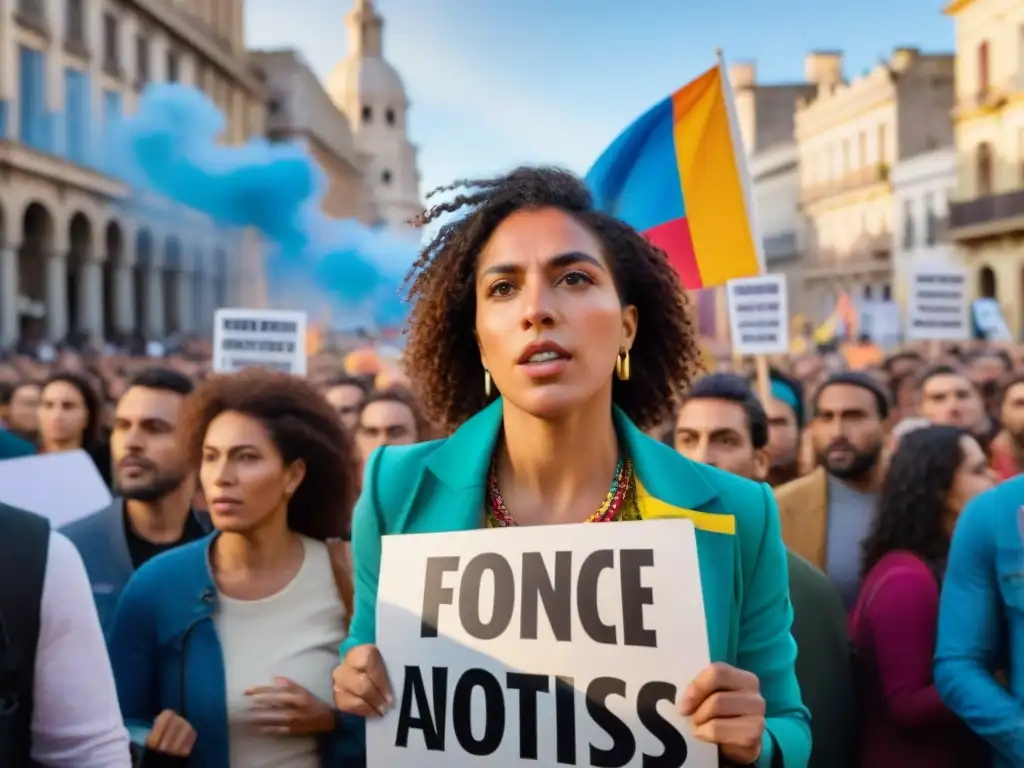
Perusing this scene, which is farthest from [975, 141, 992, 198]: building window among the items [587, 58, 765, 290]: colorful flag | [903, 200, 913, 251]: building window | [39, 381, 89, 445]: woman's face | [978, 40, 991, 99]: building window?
[39, 381, 89, 445]: woman's face

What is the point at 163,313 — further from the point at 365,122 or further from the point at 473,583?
the point at 365,122

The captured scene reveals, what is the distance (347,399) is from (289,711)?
14.4ft

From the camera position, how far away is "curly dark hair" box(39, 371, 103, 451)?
6.50 meters

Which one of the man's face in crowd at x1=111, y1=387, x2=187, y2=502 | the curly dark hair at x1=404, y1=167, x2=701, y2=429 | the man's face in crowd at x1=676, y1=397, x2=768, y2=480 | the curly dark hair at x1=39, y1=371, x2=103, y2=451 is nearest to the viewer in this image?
the curly dark hair at x1=404, y1=167, x2=701, y2=429

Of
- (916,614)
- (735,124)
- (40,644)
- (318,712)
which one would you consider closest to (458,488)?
(40,644)

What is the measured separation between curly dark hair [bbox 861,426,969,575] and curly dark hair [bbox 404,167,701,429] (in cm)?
149

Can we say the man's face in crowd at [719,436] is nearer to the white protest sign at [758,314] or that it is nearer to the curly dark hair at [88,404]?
the curly dark hair at [88,404]

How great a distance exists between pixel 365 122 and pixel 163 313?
77383mm

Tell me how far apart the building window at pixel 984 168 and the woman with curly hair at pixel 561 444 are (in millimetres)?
39113

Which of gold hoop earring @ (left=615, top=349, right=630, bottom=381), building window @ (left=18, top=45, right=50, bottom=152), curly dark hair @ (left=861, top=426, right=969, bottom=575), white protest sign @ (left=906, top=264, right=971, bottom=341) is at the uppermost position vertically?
building window @ (left=18, top=45, right=50, bottom=152)

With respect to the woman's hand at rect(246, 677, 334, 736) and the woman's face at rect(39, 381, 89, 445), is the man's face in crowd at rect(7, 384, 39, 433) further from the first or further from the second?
the woman's hand at rect(246, 677, 334, 736)

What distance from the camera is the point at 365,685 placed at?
2348 millimetres

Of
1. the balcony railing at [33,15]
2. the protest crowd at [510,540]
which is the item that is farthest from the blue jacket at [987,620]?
the balcony railing at [33,15]

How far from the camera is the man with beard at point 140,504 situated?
13.5ft
